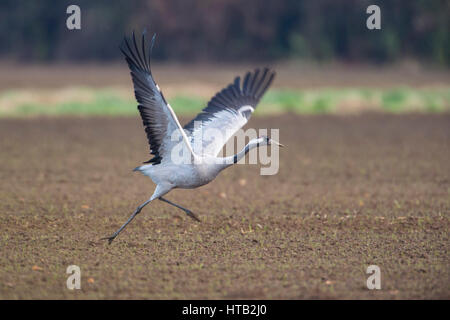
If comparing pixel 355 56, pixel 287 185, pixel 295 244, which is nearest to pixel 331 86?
pixel 355 56

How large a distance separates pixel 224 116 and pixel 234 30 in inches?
1623

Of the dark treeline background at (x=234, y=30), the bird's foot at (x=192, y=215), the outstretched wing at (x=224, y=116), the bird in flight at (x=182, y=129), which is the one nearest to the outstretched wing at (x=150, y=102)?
the bird in flight at (x=182, y=129)

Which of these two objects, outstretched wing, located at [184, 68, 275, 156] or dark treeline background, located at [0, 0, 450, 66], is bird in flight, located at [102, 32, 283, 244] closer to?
outstretched wing, located at [184, 68, 275, 156]

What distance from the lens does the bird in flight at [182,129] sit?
23.3ft

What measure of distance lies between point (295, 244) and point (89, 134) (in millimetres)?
11684

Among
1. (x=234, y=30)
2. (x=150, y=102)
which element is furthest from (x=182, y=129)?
(x=234, y=30)

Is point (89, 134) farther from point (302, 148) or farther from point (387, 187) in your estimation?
point (387, 187)

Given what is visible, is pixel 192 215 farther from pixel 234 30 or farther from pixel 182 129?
pixel 234 30

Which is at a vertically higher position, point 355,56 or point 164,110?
point 355,56

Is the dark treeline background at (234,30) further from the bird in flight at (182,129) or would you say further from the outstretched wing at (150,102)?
the outstretched wing at (150,102)

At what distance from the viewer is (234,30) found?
4906 centimetres

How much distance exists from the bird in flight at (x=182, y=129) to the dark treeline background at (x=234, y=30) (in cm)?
3585

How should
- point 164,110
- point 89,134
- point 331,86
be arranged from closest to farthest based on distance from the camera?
point 164,110
point 89,134
point 331,86

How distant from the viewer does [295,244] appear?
7707mm
